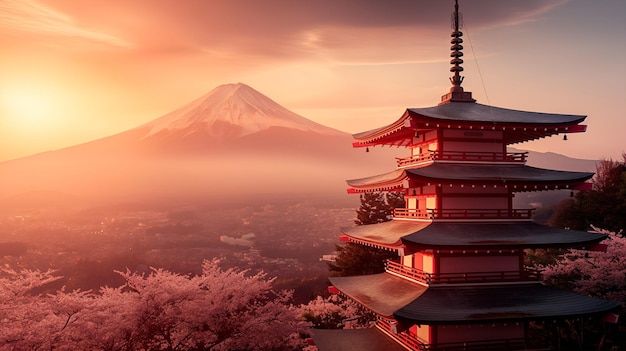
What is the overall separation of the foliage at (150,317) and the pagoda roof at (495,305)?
9.36 meters

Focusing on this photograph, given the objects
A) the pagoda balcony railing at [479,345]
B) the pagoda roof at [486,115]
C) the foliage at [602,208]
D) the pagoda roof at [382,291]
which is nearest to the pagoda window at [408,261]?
the pagoda roof at [382,291]

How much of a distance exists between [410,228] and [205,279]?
10702 millimetres

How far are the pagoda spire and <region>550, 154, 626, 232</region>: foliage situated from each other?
24.2 m

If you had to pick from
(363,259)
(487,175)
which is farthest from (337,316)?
(487,175)

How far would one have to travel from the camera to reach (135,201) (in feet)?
509

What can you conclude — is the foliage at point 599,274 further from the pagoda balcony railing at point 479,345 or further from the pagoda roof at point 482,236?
the pagoda balcony railing at point 479,345

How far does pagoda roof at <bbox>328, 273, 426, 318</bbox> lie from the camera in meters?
17.3

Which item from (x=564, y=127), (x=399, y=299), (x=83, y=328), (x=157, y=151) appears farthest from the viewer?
(x=157, y=151)

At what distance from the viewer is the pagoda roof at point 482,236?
16.8 m

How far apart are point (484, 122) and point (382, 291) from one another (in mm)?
7165

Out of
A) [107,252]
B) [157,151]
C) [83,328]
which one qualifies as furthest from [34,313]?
[157,151]

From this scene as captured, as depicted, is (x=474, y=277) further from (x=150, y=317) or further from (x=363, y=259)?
(x=363, y=259)

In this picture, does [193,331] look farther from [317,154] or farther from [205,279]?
[317,154]

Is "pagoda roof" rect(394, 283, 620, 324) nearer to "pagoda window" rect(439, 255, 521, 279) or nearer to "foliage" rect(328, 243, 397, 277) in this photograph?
"pagoda window" rect(439, 255, 521, 279)
